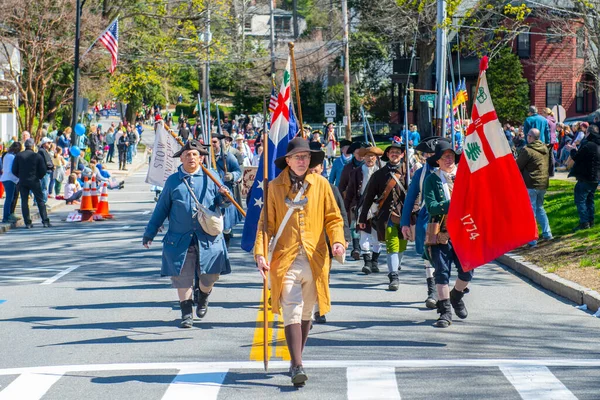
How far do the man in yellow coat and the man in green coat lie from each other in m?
8.59

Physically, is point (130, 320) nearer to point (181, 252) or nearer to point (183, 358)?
point (181, 252)

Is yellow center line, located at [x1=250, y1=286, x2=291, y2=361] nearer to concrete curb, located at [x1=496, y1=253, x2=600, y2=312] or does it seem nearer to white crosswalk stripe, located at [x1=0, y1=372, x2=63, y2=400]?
white crosswalk stripe, located at [x1=0, y1=372, x2=63, y2=400]

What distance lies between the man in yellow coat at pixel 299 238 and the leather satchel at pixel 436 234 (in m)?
2.20

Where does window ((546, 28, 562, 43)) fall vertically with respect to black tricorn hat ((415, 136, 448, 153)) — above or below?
above

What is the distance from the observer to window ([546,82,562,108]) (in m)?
55.4

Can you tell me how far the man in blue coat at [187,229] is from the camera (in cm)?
946

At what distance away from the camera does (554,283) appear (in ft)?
40.0

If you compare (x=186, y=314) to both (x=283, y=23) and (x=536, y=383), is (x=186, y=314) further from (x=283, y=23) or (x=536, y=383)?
(x=283, y=23)

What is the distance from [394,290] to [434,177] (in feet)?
8.78

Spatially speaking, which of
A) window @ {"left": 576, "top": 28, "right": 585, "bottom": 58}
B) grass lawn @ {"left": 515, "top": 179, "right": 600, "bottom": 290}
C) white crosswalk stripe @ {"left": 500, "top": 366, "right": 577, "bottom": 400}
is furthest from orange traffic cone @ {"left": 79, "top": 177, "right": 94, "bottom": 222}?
white crosswalk stripe @ {"left": 500, "top": 366, "right": 577, "bottom": 400}

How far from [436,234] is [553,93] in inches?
1894

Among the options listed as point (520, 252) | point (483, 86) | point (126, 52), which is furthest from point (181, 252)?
point (126, 52)

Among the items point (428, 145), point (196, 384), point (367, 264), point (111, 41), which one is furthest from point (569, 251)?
point (111, 41)

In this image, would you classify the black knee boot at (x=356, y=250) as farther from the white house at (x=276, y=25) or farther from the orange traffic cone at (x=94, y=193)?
the white house at (x=276, y=25)
